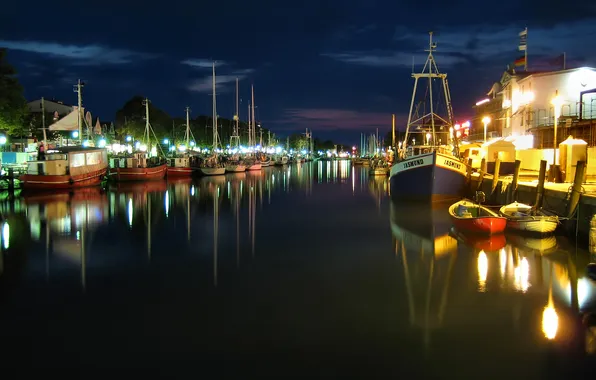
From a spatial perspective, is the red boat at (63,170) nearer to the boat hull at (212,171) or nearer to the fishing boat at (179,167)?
the fishing boat at (179,167)

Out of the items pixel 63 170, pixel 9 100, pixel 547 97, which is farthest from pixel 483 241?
pixel 9 100

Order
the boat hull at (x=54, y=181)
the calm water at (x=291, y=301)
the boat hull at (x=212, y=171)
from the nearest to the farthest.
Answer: the calm water at (x=291, y=301) → the boat hull at (x=54, y=181) → the boat hull at (x=212, y=171)

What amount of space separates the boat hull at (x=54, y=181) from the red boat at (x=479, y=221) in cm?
3031

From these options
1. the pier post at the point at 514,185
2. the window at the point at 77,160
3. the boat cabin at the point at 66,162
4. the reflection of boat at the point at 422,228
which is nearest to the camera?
the reflection of boat at the point at 422,228

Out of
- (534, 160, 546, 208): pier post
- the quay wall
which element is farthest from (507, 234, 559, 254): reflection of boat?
(534, 160, 546, 208): pier post

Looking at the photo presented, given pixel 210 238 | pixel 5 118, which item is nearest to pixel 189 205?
pixel 210 238

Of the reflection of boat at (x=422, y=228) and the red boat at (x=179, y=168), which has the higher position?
the red boat at (x=179, y=168)

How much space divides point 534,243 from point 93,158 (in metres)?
37.2

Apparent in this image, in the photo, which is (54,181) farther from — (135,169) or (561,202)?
(561,202)

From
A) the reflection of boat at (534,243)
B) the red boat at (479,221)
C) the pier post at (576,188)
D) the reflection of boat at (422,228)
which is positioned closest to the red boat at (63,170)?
the reflection of boat at (422,228)

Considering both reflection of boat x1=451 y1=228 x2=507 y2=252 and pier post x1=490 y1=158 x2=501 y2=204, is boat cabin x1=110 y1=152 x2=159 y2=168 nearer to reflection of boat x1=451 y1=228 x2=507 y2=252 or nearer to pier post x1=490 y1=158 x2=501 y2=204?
pier post x1=490 y1=158 x2=501 y2=204

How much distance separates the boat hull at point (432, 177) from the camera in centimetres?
3328

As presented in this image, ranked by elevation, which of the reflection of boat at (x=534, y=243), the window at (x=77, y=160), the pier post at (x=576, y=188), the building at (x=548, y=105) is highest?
the building at (x=548, y=105)

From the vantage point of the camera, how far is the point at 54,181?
1609 inches
